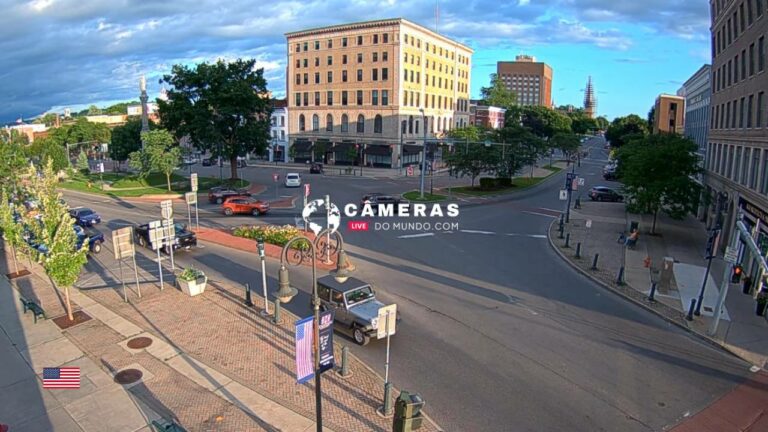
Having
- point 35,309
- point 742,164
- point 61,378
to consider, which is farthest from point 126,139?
point 742,164

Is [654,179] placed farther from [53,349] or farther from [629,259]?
[53,349]

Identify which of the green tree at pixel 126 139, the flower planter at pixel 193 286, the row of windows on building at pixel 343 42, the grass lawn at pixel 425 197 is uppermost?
the row of windows on building at pixel 343 42

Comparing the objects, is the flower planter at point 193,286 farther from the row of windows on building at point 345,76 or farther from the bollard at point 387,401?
the row of windows on building at point 345,76

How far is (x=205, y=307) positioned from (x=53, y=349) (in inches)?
195

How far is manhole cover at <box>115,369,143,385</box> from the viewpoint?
1371 centimetres

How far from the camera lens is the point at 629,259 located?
27.9 metres

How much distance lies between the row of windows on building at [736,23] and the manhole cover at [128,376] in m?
31.2

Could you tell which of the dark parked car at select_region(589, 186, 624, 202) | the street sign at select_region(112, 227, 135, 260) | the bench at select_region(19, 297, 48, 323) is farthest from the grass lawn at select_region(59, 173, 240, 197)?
the dark parked car at select_region(589, 186, 624, 202)

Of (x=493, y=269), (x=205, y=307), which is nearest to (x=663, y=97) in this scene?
(x=493, y=269)

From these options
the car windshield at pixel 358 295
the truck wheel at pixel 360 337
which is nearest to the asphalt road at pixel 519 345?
the truck wheel at pixel 360 337

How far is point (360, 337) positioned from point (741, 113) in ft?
91.1

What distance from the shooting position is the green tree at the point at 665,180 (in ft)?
109

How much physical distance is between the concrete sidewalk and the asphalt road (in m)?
0.88

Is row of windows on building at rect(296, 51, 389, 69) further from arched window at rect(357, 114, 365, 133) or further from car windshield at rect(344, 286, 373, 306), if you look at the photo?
car windshield at rect(344, 286, 373, 306)
